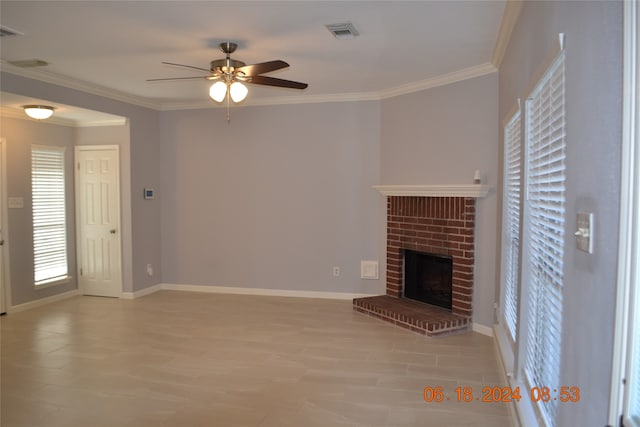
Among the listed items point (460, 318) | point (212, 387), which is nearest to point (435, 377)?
point (460, 318)

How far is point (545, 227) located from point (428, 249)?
3.02 metres

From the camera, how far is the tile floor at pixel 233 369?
9.84ft

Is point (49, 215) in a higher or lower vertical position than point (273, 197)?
lower

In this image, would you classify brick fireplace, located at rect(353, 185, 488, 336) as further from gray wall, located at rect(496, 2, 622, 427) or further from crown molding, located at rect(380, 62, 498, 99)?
gray wall, located at rect(496, 2, 622, 427)

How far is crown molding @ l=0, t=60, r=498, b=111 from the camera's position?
4.61 meters

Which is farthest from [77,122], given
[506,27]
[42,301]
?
[506,27]

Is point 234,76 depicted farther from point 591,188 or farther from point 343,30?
point 591,188

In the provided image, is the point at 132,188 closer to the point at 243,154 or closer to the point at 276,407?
the point at 243,154

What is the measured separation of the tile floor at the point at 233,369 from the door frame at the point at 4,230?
262mm

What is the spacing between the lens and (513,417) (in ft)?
9.30

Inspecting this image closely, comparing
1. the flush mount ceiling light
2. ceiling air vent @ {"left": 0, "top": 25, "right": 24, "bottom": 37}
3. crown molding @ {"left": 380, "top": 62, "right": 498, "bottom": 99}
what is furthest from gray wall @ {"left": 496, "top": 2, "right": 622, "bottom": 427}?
the flush mount ceiling light

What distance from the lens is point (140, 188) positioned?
249 inches

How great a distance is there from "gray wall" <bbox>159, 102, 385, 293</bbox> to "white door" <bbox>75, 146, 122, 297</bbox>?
2.35 ft

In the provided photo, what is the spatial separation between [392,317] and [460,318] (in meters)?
0.71
